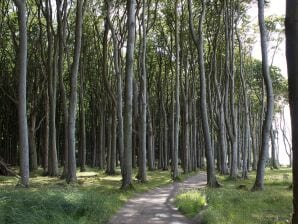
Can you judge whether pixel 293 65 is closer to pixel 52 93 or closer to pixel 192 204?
pixel 192 204

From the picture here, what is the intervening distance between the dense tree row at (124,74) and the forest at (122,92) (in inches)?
3.6

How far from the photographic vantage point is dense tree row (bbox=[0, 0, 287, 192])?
23.0 meters

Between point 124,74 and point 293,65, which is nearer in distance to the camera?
point 293,65

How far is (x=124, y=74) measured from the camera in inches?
1603

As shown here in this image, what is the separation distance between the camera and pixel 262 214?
14.3 meters

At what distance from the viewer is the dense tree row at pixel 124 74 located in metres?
23.0

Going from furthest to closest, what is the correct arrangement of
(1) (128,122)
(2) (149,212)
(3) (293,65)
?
(1) (128,122) < (2) (149,212) < (3) (293,65)

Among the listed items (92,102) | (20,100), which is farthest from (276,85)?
(20,100)

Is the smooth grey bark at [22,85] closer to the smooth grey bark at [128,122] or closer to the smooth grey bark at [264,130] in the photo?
the smooth grey bark at [128,122]

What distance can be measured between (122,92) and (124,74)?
221 cm

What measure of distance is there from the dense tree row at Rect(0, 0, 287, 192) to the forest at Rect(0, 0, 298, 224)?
91 mm

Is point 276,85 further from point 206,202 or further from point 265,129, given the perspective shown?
point 206,202

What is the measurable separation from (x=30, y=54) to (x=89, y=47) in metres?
4.99

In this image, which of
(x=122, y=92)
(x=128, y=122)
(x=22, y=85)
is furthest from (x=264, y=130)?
(x=122, y=92)
